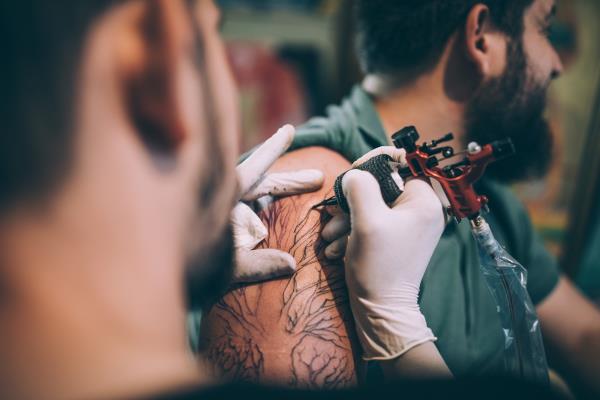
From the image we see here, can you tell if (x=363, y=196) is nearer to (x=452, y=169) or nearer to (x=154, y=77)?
(x=452, y=169)

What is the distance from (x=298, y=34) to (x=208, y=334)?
231cm

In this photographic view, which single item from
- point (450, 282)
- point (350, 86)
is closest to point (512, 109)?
point (450, 282)

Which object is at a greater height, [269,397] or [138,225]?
[138,225]

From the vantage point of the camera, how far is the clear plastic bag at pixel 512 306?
77 centimetres

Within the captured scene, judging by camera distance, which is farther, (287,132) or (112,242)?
(287,132)

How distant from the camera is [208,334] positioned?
861 millimetres

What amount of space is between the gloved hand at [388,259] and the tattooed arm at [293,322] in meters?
0.05

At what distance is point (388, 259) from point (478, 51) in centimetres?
58

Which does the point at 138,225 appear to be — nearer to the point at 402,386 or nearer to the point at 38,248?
the point at 38,248

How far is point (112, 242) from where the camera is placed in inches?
20.9

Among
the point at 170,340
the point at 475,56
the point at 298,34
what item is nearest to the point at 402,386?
the point at 170,340

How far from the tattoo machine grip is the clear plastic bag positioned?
142mm

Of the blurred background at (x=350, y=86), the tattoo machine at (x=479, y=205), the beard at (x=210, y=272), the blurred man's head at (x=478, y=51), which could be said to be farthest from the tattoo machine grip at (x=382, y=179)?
the blurred background at (x=350, y=86)

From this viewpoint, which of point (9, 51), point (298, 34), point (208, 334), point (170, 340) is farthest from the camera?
point (298, 34)
